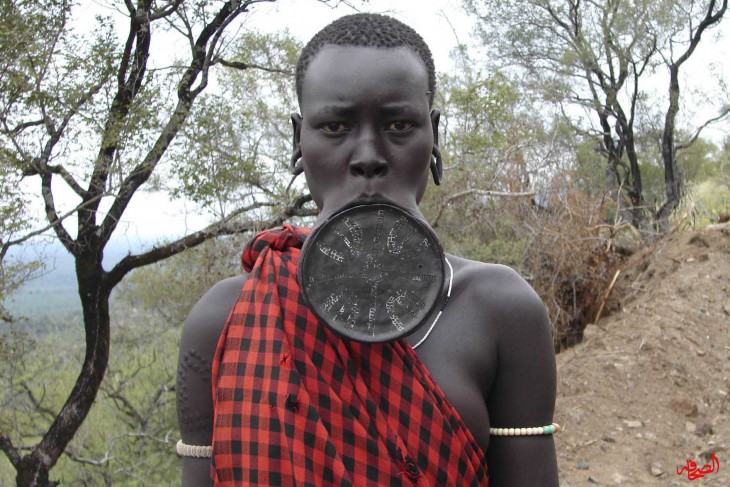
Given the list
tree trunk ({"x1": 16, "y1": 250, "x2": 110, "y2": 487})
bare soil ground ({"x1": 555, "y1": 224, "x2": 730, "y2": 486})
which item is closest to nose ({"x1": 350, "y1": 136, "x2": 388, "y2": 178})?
bare soil ground ({"x1": 555, "y1": 224, "x2": 730, "y2": 486})

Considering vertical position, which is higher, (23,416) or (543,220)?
(543,220)

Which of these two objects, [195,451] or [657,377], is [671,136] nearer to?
[657,377]

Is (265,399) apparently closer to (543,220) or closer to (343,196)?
(343,196)

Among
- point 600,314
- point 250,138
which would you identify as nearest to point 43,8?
point 250,138

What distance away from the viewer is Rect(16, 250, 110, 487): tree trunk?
6.83 m

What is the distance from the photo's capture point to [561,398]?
6.95 metres

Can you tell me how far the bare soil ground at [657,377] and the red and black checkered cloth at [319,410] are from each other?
4959 mm

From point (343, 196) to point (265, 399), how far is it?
0.37 meters

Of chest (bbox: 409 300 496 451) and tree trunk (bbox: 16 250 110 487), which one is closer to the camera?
chest (bbox: 409 300 496 451)

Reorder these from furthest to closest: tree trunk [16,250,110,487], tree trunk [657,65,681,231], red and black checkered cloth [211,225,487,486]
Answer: tree trunk [657,65,681,231] < tree trunk [16,250,110,487] < red and black checkered cloth [211,225,487,486]

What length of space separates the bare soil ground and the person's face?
5.08 meters

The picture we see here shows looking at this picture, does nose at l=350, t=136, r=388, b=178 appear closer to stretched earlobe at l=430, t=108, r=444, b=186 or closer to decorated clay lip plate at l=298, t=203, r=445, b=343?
decorated clay lip plate at l=298, t=203, r=445, b=343
